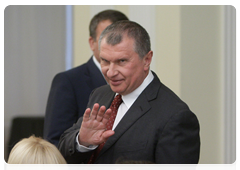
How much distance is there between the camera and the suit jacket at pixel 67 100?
93.4 inches

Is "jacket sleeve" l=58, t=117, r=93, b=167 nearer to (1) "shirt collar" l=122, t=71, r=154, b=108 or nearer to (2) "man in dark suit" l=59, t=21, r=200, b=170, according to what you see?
(2) "man in dark suit" l=59, t=21, r=200, b=170

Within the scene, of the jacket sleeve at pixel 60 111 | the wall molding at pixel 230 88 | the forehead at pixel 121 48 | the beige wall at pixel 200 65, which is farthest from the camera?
the beige wall at pixel 200 65

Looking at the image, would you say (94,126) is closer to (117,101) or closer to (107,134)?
(107,134)

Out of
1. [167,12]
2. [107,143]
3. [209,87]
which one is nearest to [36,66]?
[167,12]

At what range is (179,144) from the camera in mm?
1557

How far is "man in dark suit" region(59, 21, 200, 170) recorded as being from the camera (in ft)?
5.19

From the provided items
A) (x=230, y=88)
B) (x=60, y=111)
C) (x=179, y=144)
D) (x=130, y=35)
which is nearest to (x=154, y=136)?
(x=179, y=144)

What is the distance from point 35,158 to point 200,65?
2096 millimetres

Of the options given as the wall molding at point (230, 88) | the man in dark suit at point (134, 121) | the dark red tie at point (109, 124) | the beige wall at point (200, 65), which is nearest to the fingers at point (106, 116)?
the man in dark suit at point (134, 121)

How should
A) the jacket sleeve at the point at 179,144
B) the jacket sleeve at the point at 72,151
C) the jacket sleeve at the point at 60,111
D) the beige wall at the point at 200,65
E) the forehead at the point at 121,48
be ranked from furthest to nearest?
the beige wall at the point at 200,65 → the jacket sleeve at the point at 60,111 → the jacket sleeve at the point at 72,151 → the forehead at the point at 121,48 → the jacket sleeve at the point at 179,144

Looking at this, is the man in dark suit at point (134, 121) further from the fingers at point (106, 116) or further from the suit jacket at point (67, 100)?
the suit jacket at point (67, 100)

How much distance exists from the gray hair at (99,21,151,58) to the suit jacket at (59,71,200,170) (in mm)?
205

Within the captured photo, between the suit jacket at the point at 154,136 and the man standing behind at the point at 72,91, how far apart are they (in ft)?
1.87

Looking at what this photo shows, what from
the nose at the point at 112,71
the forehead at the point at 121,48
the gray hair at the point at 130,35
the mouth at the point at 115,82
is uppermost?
the gray hair at the point at 130,35
